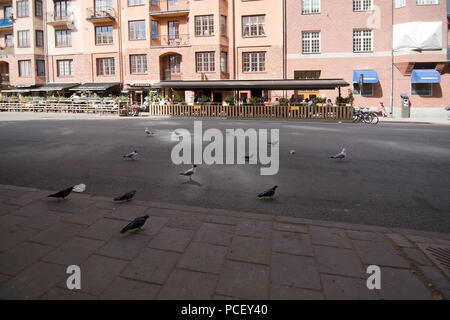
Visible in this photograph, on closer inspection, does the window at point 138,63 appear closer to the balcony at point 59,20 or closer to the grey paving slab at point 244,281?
the balcony at point 59,20

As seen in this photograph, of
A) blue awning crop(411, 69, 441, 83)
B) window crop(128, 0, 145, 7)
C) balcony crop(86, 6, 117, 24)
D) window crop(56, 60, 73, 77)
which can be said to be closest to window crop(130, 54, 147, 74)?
balcony crop(86, 6, 117, 24)

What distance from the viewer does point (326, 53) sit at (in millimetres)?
32562

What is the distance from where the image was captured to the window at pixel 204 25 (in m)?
34.6

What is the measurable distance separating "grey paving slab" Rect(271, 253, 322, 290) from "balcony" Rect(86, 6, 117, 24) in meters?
39.8

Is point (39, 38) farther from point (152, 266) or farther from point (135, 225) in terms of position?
point (152, 266)

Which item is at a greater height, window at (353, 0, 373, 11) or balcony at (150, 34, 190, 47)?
window at (353, 0, 373, 11)

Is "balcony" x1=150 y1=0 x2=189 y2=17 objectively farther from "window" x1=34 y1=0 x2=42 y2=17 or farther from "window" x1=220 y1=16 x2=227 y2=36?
"window" x1=34 y1=0 x2=42 y2=17

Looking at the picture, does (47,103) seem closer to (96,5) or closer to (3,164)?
(96,5)

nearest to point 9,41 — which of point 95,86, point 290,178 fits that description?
point 95,86

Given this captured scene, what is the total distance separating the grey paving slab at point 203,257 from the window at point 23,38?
4638 centimetres

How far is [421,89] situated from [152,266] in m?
33.7

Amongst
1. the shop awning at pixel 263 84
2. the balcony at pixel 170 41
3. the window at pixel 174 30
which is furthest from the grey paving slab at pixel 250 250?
the window at pixel 174 30

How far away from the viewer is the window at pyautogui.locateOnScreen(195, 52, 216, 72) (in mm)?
34938

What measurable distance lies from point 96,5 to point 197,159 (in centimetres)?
3671
